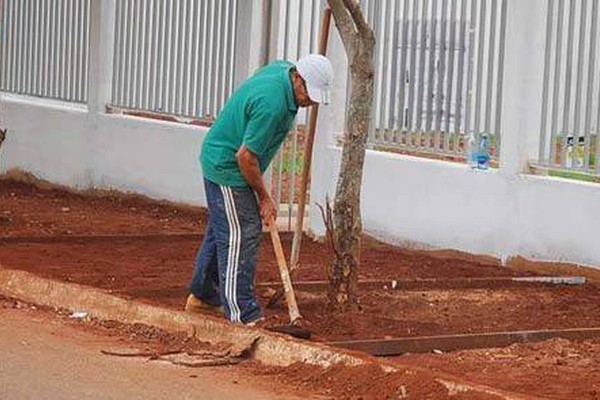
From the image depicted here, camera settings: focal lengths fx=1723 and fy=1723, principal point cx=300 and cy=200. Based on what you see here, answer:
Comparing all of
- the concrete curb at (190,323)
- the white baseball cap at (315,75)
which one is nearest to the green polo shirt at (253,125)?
the white baseball cap at (315,75)

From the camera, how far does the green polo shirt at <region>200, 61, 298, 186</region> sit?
33.1ft

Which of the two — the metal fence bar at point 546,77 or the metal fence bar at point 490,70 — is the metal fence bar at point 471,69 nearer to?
the metal fence bar at point 490,70

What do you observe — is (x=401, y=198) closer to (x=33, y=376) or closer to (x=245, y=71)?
(x=245, y=71)

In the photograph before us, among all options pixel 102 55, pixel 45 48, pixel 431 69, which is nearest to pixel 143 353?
pixel 431 69

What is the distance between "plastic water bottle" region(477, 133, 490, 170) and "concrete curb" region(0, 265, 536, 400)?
13.2 feet

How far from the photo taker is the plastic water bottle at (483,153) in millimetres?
14219

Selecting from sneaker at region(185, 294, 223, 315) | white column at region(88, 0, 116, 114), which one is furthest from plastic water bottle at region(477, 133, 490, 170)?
white column at region(88, 0, 116, 114)

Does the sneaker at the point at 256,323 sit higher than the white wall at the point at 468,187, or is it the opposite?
the white wall at the point at 468,187

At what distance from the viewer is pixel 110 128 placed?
19.4 m

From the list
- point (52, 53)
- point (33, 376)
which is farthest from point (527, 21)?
point (52, 53)

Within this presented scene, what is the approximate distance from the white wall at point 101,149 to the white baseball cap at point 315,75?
7.50 m

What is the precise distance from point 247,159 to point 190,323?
3.53 feet

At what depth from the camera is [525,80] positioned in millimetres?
13773

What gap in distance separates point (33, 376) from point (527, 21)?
19.9 feet
